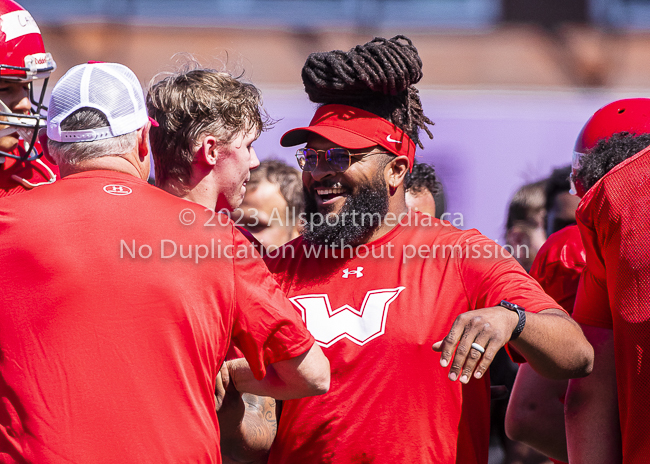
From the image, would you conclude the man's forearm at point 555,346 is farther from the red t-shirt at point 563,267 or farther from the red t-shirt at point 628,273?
the red t-shirt at point 563,267

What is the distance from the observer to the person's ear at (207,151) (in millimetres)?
2732

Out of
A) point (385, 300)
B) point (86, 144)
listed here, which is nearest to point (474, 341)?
point (385, 300)

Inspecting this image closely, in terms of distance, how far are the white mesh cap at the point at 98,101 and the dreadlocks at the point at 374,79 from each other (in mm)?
1023

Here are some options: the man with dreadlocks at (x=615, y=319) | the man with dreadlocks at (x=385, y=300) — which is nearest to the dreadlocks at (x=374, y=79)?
the man with dreadlocks at (x=385, y=300)

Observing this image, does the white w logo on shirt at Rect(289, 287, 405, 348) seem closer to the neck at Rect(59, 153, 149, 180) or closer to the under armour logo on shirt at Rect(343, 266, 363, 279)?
the under armour logo on shirt at Rect(343, 266, 363, 279)

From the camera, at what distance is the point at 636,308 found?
2.19 metres

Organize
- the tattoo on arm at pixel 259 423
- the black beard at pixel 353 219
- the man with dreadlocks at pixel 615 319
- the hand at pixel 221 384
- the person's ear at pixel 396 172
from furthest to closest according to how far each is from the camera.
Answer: the person's ear at pixel 396 172 → the black beard at pixel 353 219 → the tattoo on arm at pixel 259 423 → the hand at pixel 221 384 → the man with dreadlocks at pixel 615 319

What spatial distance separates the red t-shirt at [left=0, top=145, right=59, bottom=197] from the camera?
3.20 m

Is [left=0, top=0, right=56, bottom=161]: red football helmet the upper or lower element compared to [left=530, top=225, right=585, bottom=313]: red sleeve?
upper

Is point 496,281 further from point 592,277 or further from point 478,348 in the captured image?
point 478,348

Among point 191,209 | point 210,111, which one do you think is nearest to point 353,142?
point 210,111

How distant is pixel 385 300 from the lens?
271cm

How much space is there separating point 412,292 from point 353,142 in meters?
0.71

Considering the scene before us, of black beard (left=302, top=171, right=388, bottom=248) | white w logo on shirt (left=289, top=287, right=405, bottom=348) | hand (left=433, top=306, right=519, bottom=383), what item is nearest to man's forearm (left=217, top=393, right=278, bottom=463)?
white w logo on shirt (left=289, top=287, right=405, bottom=348)
